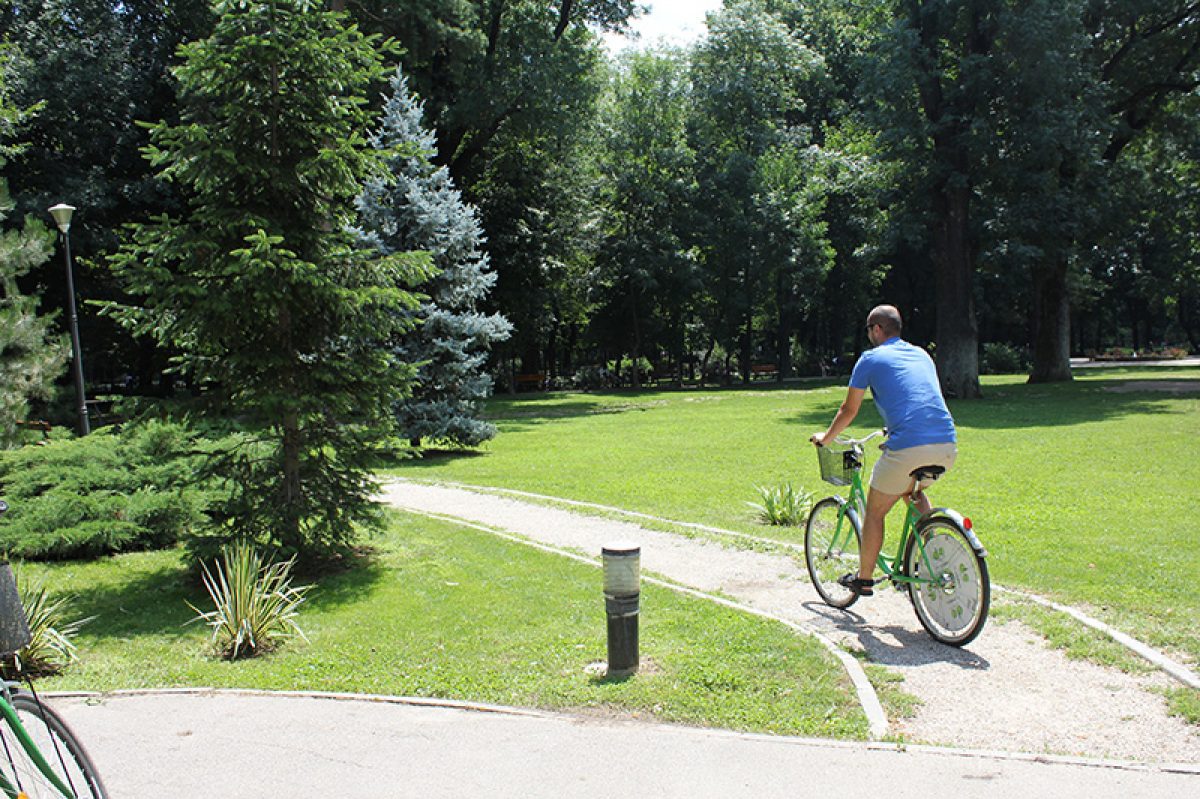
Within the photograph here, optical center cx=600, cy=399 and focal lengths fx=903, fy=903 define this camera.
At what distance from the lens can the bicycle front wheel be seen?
10.5ft

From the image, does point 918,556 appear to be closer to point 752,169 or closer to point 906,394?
point 906,394

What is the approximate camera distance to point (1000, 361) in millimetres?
49875

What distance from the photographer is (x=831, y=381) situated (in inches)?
1716

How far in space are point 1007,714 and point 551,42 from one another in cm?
2869

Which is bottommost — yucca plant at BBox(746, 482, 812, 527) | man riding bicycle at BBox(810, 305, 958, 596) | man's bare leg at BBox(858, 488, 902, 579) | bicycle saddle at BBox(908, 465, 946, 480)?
yucca plant at BBox(746, 482, 812, 527)

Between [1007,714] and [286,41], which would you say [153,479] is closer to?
[286,41]

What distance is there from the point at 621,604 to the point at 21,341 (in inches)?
559

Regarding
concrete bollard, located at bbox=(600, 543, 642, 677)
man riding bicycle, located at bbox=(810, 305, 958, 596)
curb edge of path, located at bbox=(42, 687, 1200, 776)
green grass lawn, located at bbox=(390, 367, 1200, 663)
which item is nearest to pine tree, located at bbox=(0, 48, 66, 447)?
green grass lawn, located at bbox=(390, 367, 1200, 663)

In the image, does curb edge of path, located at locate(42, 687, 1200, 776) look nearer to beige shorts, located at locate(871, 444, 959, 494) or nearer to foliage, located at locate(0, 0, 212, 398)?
beige shorts, located at locate(871, 444, 959, 494)

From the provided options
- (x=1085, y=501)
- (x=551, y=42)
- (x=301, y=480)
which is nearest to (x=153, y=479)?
(x=301, y=480)

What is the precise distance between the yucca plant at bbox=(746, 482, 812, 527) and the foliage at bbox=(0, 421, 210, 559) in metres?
6.11

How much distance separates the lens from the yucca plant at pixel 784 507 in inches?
404

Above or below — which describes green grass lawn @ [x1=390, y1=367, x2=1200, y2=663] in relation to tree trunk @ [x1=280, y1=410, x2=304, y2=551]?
below

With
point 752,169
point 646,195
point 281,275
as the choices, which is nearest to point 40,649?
point 281,275
